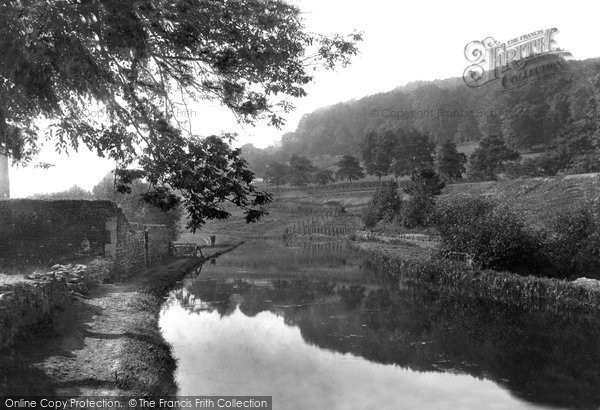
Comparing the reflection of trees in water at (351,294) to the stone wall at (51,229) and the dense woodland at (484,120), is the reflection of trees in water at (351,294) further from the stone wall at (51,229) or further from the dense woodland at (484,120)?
the dense woodland at (484,120)

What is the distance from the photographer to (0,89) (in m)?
9.42

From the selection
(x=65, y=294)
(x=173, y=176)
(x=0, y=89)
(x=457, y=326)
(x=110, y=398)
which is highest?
(x=0, y=89)

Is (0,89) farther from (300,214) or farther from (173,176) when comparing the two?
(300,214)

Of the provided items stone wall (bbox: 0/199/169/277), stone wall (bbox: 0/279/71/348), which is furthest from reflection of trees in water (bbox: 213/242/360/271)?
stone wall (bbox: 0/279/71/348)

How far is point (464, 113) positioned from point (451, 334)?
428ft

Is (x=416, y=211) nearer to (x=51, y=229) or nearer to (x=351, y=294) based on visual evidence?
(x=351, y=294)

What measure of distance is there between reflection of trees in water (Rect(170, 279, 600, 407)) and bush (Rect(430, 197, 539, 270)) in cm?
328

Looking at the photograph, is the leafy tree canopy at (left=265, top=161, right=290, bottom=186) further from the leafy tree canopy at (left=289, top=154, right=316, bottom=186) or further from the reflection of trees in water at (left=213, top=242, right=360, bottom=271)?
the reflection of trees in water at (left=213, top=242, right=360, bottom=271)

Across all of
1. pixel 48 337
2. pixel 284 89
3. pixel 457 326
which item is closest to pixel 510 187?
pixel 457 326

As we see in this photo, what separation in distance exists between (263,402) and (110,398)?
2.63 metres

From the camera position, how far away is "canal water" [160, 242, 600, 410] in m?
9.77

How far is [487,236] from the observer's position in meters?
21.7

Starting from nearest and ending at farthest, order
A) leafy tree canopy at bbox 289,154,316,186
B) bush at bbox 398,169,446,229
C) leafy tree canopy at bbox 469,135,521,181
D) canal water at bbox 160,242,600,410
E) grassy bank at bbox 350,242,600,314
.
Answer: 1. canal water at bbox 160,242,600,410
2. grassy bank at bbox 350,242,600,314
3. bush at bbox 398,169,446,229
4. leafy tree canopy at bbox 469,135,521,181
5. leafy tree canopy at bbox 289,154,316,186

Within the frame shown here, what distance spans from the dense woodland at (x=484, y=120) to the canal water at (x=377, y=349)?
17.3 m
